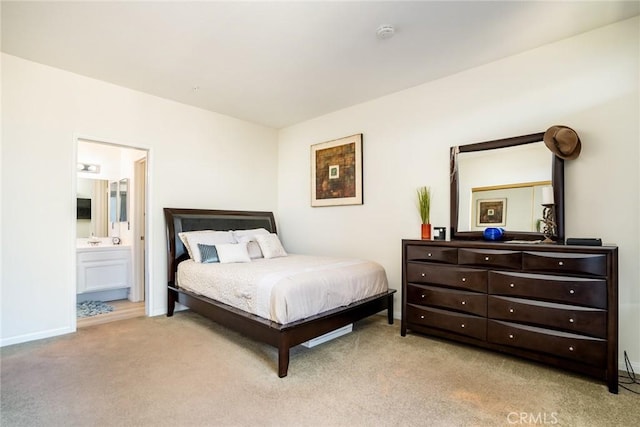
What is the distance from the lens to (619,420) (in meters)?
1.89

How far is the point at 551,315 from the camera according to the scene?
2.44m

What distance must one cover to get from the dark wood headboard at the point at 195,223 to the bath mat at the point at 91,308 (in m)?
1.09

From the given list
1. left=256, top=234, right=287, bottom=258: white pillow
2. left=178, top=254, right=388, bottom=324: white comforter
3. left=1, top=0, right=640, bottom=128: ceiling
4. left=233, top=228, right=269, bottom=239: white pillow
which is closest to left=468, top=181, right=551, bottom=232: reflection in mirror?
left=178, top=254, right=388, bottom=324: white comforter

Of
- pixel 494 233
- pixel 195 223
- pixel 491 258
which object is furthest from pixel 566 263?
pixel 195 223

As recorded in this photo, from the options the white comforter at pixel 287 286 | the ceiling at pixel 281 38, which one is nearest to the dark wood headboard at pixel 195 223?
the white comforter at pixel 287 286

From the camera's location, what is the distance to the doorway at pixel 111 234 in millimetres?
4441

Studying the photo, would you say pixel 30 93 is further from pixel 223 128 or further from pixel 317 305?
pixel 317 305

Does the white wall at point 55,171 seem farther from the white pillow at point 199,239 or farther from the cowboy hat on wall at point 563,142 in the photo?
the cowboy hat on wall at point 563,142

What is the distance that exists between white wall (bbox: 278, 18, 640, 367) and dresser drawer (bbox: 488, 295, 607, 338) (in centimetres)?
54

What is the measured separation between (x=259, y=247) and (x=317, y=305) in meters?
1.79

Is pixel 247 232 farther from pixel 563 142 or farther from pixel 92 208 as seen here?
pixel 563 142

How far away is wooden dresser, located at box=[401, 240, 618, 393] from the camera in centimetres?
226

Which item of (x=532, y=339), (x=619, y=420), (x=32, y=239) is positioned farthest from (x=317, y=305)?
(x=32, y=239)

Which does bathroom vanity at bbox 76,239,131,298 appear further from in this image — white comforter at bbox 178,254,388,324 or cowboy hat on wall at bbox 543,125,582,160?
cowboy hat on wall at bbox 543,125,582,160
